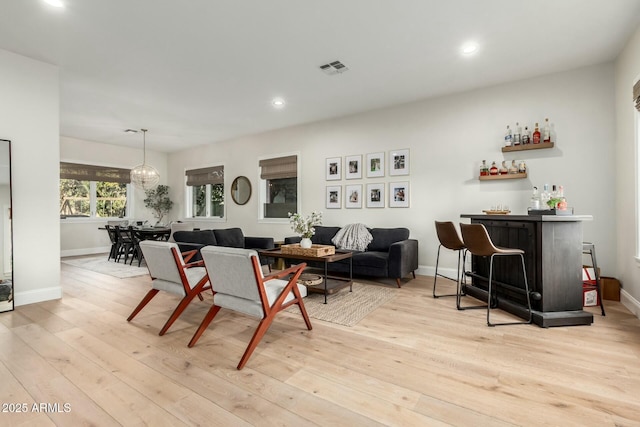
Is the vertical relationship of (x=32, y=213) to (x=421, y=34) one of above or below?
below

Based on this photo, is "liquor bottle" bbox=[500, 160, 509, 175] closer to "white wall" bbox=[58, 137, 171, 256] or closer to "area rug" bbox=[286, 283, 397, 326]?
"area rug" bbox=[286, 283, 397, 326]

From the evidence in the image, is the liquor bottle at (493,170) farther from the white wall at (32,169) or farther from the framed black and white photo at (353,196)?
the white wall at (32,169)

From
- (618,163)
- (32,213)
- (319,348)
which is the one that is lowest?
(319,348)

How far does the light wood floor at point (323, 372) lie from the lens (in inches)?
62.4

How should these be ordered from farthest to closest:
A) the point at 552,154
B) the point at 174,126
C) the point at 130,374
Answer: the point at 174,126, the point at 552,154, the point at 130,374

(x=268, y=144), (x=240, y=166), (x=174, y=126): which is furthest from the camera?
(x=240, y=166)

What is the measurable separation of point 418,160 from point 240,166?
168 inches

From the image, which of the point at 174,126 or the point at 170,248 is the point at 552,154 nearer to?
the point at 170,248

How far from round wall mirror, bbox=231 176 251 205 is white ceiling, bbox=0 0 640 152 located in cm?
245

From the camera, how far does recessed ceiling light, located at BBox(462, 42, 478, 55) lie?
3.32m

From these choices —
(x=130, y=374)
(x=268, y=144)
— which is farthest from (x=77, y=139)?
(x=130, y=374)

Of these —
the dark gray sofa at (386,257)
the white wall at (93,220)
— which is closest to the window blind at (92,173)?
the white wall at (93,220)

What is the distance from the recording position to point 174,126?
6.41 meters

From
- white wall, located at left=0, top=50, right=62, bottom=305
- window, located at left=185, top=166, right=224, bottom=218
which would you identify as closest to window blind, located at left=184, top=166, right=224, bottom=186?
window, located at left=185, top=166, right=224, bottom=218
